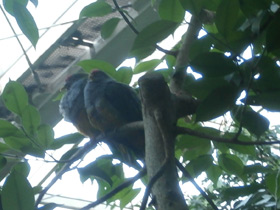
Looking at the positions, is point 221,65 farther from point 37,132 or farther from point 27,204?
point 37,132

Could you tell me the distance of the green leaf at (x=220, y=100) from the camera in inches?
25.8

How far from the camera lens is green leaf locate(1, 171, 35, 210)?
2.05 feet

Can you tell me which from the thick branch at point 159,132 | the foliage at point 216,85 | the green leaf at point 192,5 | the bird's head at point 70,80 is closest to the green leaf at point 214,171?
the foliage at point 216,85

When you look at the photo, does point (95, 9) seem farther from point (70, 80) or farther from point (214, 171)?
point (70, 80)

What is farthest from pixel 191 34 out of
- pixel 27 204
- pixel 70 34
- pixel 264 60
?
pixel 70 34

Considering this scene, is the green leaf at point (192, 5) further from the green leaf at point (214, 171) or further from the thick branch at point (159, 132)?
the green leaf at point (214, 171)

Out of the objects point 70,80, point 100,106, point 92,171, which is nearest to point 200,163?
point 92,171

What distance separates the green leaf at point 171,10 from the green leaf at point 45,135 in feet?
0.91

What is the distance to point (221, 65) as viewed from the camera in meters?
0.65

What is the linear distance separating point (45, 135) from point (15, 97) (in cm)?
8

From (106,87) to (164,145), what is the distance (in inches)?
41.1

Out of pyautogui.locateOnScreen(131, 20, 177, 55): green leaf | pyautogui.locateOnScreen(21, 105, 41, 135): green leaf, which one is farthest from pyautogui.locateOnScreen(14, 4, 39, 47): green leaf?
pyautogui.locateOnScreen(21, 105, 41, 135): green leaf

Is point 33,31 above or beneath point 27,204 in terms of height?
above

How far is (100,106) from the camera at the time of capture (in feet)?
5.61
